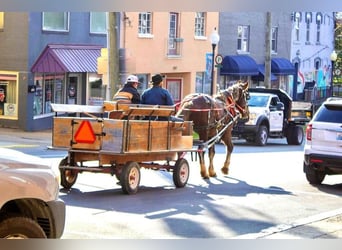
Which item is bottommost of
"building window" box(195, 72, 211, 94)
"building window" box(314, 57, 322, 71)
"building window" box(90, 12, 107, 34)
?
"building window" box(195, 72, 211, 94)

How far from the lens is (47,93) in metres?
11.4

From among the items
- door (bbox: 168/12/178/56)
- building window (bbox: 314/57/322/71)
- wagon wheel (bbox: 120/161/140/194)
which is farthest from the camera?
building window (bbox: 314/57/322/71)

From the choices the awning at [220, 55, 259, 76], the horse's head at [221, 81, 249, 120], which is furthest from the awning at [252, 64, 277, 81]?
the horse's head at [221, 81, 249, 120]

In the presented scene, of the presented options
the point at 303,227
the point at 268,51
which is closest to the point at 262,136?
the point at 268,51

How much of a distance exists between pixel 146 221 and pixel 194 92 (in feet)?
11.1

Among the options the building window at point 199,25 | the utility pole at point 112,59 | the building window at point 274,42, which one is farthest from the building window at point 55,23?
the building window at point 274,42

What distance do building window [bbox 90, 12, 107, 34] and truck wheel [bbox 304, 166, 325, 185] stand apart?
4.28m

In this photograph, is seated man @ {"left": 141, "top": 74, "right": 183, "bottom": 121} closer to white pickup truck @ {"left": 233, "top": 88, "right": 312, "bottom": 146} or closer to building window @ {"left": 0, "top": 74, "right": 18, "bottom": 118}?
building window @ {"left": 0, "top": 74, "right": 18, "bottom": 118}

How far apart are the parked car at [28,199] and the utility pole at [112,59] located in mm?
6508

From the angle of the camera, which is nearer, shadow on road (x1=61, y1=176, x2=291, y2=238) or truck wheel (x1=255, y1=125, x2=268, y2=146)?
shadow on road (x1=61, y1=176, x2=291, y2=238)

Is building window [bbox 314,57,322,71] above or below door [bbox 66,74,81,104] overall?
above

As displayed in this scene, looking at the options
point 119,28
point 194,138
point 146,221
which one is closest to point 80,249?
point 146,221

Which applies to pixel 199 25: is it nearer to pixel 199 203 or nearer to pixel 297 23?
pixel 297 23

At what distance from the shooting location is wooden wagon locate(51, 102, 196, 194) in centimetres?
1005
